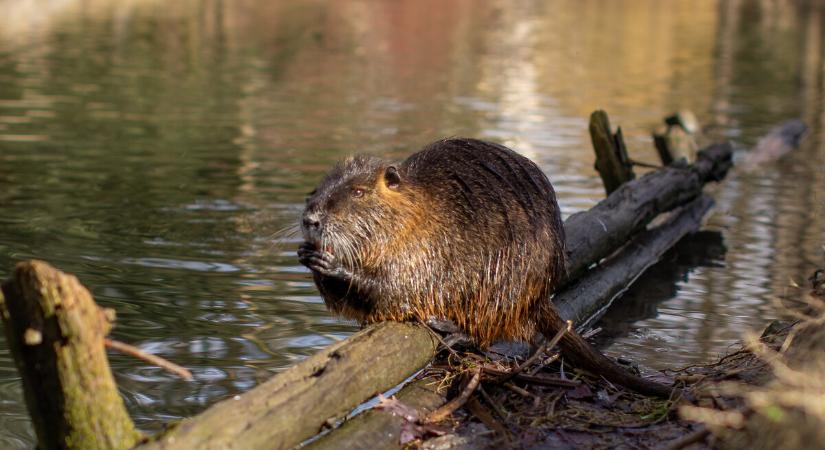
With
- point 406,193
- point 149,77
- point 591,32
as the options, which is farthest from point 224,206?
point 591,32

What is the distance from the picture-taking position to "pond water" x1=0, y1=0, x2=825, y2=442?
226 inches

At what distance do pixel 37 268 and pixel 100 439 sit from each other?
0.51m

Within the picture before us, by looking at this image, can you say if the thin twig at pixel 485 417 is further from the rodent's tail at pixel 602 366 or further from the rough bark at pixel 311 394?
the rodent's tail at pixel 602 366

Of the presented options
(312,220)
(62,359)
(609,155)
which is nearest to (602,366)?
(312,220)

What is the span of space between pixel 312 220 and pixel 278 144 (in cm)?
724

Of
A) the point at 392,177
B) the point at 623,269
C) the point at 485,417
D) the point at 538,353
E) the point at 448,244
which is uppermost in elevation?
the point at 392,177

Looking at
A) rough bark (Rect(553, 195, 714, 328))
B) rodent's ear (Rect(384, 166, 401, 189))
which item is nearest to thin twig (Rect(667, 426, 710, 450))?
rodent's ear (Rect(384, 166, 401, 189))

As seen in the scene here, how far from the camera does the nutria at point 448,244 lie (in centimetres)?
408

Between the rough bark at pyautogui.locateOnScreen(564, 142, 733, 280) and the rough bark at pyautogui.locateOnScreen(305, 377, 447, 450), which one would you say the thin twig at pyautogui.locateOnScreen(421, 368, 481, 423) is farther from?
the rough bark at pyautogui.locateOnScreen(564, 142, 733, 280)

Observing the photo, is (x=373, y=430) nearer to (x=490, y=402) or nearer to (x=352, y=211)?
(x=490, y=402)

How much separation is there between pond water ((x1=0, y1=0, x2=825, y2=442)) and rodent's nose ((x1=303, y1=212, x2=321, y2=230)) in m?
0.99

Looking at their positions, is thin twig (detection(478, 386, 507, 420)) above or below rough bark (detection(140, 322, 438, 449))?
below

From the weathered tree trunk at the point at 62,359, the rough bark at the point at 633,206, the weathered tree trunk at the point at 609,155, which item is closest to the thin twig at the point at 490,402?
the weathered tree trunk at the point at 62,359

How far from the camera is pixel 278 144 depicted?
11172mm
